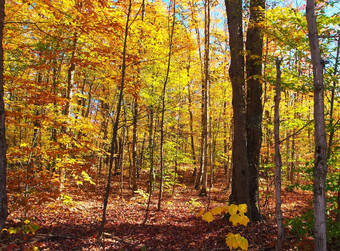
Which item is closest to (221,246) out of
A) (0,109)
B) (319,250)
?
(319,250)

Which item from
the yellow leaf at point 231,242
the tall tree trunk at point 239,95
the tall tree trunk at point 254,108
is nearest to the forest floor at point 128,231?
the tall tree trunk at point 254,108

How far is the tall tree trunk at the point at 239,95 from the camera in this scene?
5.21m

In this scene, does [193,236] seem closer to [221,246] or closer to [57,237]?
[221,246]

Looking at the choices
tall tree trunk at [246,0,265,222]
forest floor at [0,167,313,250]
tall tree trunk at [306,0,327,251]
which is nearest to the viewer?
tall tree trunk at [306,0,327,251]

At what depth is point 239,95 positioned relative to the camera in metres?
5.39

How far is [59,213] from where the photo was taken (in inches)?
270

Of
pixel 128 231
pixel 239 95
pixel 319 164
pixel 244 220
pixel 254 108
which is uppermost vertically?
pixel 239 95

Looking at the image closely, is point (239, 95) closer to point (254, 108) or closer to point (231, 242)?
point (254, 108)

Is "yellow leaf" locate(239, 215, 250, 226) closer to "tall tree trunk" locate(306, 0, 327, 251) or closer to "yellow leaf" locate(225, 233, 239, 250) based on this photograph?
"yellow leaf" locate(225, 233, 239, 250)

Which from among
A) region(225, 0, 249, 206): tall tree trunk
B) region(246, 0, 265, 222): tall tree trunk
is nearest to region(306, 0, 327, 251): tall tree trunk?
region(225, 0, 249, 206): tall tree trunk

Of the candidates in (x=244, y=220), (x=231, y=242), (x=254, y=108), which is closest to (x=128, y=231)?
(x=231, y=242)

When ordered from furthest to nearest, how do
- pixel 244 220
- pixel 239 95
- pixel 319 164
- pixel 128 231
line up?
pixel 128 231 < pixel 239 95 < pixel 319 164 < pixel 244 220

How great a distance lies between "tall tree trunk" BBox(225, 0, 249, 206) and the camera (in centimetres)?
521

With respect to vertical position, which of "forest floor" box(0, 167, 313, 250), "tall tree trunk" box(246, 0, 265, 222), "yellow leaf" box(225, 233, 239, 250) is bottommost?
"forest floor" box(0, 167, 313, 250)
